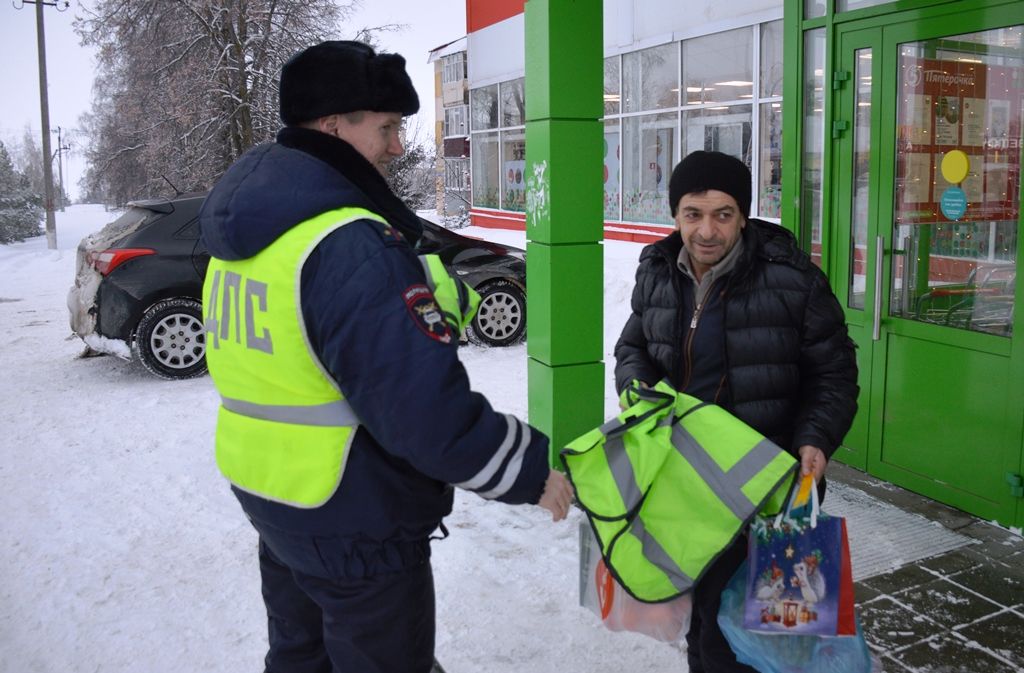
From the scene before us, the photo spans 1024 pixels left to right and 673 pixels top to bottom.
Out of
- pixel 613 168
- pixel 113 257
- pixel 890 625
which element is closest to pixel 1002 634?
pixel 890 625

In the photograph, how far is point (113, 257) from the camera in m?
8.38

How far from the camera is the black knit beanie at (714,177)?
9.15 feet

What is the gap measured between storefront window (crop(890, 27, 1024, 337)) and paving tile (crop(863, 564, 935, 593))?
1.25m

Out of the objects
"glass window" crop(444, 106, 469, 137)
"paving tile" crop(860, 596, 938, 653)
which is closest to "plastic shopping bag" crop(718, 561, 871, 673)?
"paving tile" crop(860, 596, 938, 653)

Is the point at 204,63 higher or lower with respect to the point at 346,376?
higher

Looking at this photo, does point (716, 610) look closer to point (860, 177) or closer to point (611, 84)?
point (860, 177)

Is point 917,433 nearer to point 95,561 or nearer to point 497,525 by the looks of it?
point 497,525

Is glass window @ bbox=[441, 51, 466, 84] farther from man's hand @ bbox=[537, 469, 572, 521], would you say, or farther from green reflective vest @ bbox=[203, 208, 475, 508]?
man's hand @ bbox=[537, 469, 572, 521]

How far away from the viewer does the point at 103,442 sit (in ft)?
21.9

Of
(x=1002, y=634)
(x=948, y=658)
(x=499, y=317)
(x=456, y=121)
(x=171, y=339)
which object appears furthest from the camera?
(x=456, y=121)

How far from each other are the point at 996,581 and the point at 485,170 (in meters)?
20.1

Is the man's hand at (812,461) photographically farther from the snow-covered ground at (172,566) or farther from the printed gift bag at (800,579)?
Answer: the snow-covered ground at (172,566)

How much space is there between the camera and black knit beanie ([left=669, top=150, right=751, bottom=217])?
9.15 ft

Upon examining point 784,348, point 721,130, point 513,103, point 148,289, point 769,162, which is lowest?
point 148,289
